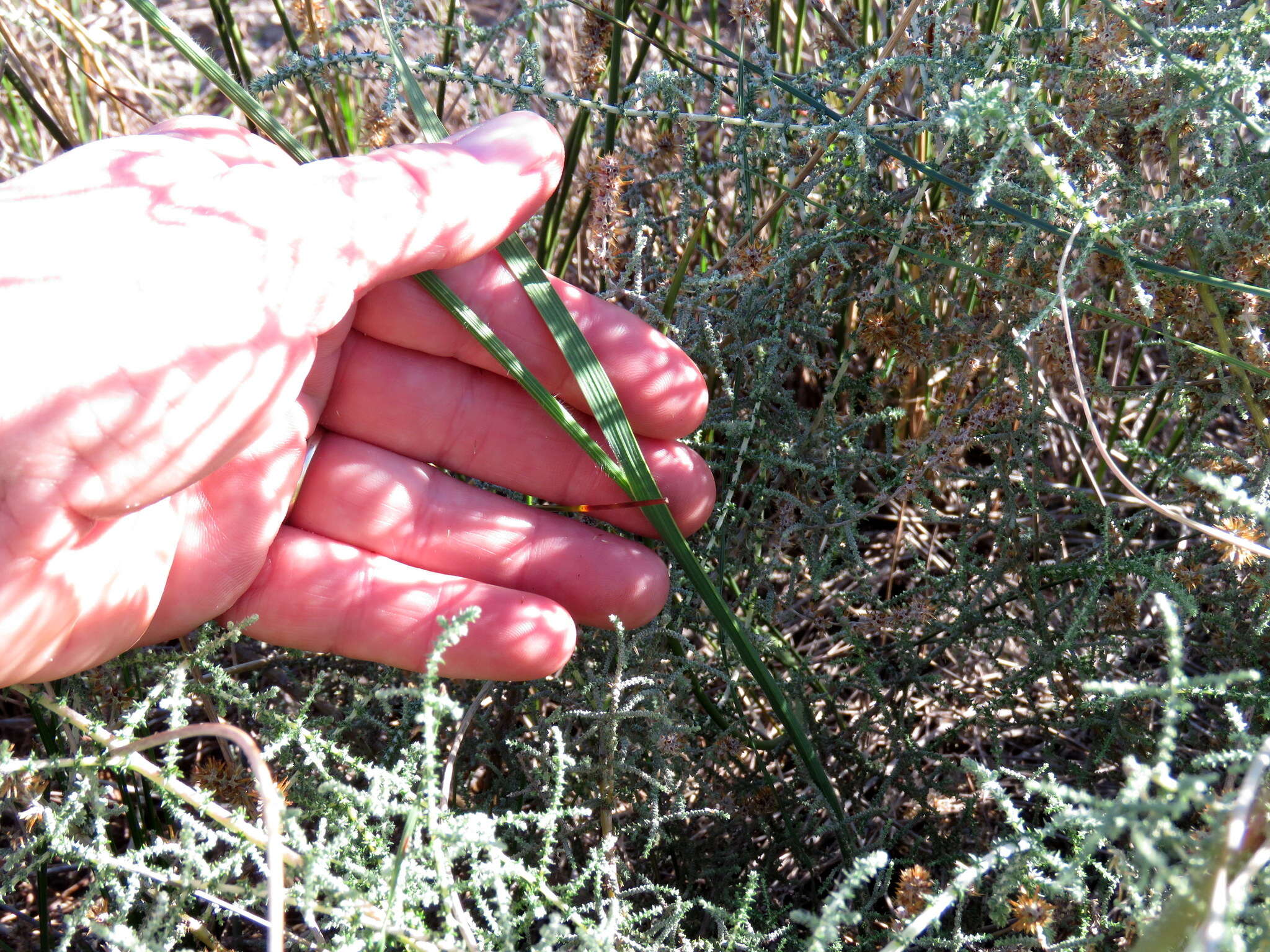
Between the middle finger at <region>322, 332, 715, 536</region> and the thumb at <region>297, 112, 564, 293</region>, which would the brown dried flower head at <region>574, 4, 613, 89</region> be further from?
the middle finger at <region>322, 332, 715, 536</region>

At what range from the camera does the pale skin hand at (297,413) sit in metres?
1.00

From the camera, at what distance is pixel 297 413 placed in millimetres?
1228

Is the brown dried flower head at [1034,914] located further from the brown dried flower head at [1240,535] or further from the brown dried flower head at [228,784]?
the brown dried flower head at [228,784]

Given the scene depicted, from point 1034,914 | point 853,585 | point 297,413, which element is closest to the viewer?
point 1034,914

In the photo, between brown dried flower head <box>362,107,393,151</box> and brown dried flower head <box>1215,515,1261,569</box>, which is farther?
brown dried flower head <box>362,107,393,151</box>

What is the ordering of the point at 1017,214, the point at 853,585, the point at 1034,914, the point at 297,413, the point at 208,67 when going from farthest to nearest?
the point at 853,585 < the point at 297,413 < the point at 208,67 < the point at 1017,214 < the point at 1034,914

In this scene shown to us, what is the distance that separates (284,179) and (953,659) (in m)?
1.10

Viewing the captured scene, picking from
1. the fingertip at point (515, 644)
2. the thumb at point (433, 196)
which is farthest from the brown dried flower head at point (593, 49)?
the fingertip at point (515, 644)

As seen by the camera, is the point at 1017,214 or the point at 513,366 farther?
the point at 513,366

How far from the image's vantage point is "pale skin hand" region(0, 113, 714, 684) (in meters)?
1.00

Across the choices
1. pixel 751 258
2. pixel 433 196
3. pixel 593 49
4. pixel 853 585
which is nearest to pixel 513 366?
pixel 433 196

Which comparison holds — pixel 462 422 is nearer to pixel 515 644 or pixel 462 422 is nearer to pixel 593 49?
pixel 515 644

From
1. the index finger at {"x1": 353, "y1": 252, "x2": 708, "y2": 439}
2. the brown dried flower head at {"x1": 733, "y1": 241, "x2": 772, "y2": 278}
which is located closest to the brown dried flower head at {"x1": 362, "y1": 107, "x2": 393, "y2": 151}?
the index finger at {"x1": 353, "y1": 252, "x2": 708, "y2": 439}

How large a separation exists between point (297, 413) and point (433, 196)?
0.33 m
